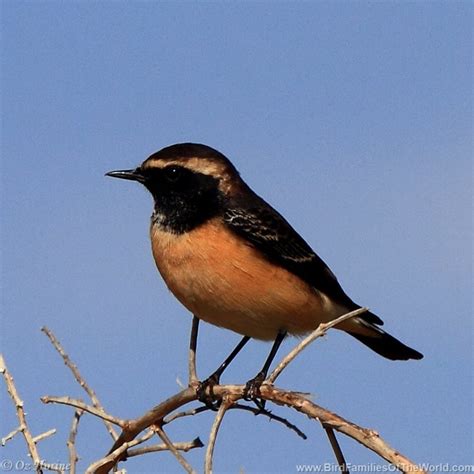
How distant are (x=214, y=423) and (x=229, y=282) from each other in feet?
11.0

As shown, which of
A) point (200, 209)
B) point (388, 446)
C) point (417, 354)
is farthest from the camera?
point (417, 354)

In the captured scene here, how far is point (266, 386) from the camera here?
5.00m

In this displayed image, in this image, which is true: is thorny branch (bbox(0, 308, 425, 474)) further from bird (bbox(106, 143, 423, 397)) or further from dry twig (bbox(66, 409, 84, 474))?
bird (bbox(106, 143, 423, 397))

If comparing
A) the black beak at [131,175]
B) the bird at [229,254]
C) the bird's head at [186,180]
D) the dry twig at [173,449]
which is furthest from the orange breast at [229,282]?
the dry twig at [173,449]

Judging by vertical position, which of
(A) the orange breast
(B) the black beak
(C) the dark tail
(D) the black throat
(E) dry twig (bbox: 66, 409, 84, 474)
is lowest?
(E) dry twig (bbox: 66, 409, 84, 474)

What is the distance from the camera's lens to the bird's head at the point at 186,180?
843 centimetres

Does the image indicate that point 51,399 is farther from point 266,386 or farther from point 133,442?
point 266,386

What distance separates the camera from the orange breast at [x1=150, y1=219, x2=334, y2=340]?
7.80 metres

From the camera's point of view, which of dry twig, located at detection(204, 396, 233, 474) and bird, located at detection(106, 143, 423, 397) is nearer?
dry twig, located at detection(204, 396, 233, 474)

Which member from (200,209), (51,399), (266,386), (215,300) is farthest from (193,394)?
(200,209)

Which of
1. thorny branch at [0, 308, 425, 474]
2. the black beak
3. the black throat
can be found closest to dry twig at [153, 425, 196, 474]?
thorny branch at [0, 308, 425, 474]

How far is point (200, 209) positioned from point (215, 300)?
3.14ft

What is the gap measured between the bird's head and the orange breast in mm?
225

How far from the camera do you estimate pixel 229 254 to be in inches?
313
